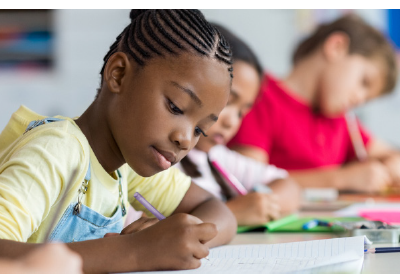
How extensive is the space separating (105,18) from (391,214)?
2.17 m

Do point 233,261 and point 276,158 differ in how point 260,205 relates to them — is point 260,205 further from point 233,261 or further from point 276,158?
point 276,158

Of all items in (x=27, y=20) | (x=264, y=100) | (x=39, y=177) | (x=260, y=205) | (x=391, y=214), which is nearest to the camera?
(x=39, y=177)

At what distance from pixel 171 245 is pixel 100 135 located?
192 mm

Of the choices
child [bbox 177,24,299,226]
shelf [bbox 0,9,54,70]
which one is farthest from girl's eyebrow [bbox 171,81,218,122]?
shelf [bbox 0,9,54,70]

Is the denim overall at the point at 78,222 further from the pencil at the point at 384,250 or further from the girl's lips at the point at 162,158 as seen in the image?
the pencil at the point at 384,250

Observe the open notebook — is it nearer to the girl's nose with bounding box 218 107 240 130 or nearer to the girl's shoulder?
the girl's shoulder

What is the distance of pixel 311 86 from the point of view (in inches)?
77.2

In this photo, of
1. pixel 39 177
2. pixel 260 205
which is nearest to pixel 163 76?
pixel 39 177

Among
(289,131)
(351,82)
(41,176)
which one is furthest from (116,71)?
(351,82)

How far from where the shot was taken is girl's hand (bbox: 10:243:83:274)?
0.40 meters

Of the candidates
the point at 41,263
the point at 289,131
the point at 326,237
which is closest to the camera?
the point at 41,263

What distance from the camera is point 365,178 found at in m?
1.63

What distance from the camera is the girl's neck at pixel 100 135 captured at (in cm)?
60

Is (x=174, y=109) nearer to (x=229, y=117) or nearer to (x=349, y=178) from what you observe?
(x=229, y=117)
